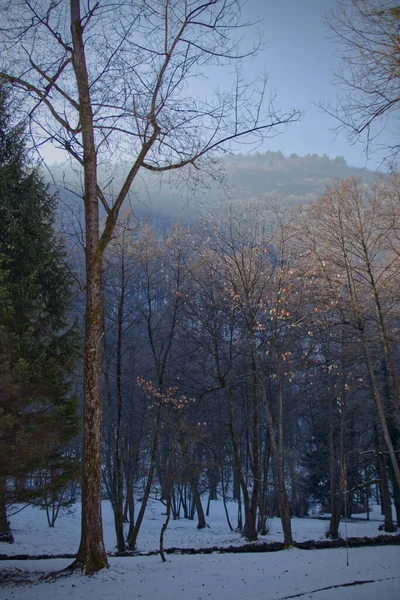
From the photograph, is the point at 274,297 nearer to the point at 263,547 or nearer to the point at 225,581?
the point at 263,547

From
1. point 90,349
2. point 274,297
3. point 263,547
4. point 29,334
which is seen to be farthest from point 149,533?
point 90,349

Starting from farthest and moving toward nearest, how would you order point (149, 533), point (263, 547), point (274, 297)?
point (149, 533) < point (274, 297) < point (263, 547)

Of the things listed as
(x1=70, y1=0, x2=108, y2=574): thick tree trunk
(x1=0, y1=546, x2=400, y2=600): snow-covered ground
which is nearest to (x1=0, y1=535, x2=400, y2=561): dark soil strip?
(x1=0, y1=546, x2=400, y2=600): snow-covered ground

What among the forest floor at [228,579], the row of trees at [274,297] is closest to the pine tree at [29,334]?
the forest floor at [228,579]

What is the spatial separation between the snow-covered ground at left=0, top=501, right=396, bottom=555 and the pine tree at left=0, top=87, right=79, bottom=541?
21.8 feet

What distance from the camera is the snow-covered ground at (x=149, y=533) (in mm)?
14203

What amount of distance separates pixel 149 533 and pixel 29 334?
15.8 meters

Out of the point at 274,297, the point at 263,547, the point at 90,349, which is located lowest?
the point at 263,547

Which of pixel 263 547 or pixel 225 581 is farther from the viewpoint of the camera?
pixel 263 547

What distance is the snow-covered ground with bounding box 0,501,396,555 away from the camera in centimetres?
1420

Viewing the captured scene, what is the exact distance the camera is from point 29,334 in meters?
7.41

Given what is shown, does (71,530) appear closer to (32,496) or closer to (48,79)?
(32,496)

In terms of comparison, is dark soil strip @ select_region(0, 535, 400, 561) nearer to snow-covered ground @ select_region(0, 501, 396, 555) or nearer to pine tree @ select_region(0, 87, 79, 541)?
snow-covered ground @ select_region(0, 501, 396, 555)

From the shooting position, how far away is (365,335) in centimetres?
1188
